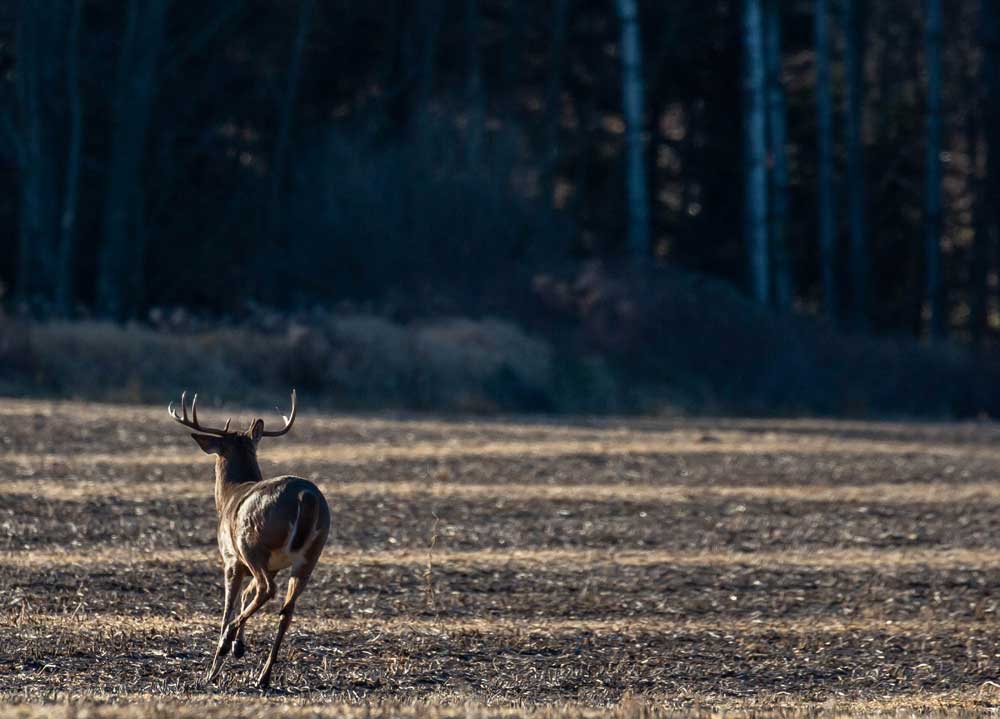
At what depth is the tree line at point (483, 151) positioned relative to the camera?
31047 millimetres

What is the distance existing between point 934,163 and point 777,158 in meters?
3.65

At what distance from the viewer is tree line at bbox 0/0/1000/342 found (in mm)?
31047

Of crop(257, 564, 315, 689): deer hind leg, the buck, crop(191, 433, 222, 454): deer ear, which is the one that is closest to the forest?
crop(191, 433, 222, 454): deer ear

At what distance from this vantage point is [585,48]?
4153cm

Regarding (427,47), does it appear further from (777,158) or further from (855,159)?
(855,159)

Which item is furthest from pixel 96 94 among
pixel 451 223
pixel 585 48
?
pixel 585 48

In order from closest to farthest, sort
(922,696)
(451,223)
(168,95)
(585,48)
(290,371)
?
1. (922,696)
2. (290,371)
3. (451,223)
4. (168,95)
5. (585,48)

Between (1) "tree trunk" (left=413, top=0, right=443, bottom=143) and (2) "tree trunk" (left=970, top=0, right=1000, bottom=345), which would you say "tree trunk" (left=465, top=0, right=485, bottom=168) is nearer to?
(1) "tree trunk" (left=413, top=0, right=443, bottom=143)

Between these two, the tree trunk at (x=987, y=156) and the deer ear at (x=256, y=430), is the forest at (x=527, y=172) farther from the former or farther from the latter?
the deer ear at (x=256, y=430)

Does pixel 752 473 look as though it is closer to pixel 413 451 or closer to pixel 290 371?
pixel 413 451

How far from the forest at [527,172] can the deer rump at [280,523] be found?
622 inches

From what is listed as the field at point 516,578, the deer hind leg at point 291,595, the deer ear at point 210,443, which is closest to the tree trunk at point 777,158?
the field at point 516,578

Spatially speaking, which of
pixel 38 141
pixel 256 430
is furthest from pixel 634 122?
pixel 256 430

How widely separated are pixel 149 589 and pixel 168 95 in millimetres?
27905
